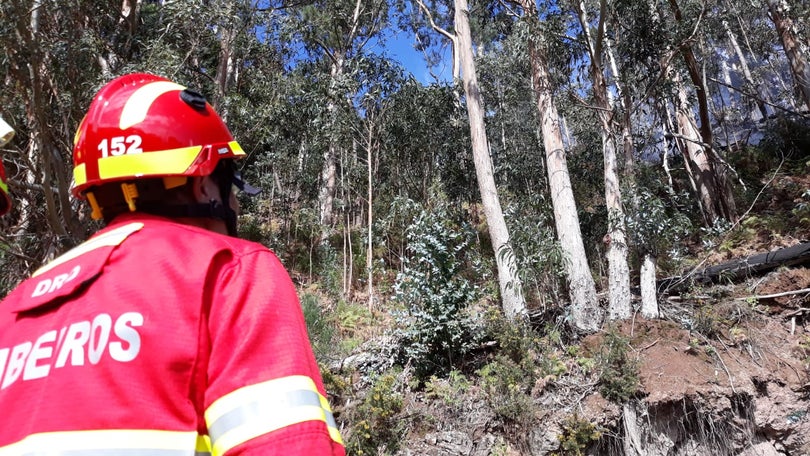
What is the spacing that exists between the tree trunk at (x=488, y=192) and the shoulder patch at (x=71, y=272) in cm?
606

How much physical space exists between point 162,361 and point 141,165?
43 centimetres

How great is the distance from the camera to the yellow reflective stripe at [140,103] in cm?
98

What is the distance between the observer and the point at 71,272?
81cm

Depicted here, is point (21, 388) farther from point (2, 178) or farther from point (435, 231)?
point (435, 231)

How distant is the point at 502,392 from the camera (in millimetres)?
5621

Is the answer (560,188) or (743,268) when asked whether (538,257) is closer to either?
(560,188)

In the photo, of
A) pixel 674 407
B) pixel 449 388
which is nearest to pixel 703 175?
pixel 674 407

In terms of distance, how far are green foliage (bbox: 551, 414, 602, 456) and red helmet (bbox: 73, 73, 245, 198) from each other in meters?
5.12

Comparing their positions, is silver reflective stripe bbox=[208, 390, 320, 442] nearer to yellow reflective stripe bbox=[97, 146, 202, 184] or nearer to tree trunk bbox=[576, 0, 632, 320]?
yellow reflective stripe bbox=[97, 146, 202, 184]

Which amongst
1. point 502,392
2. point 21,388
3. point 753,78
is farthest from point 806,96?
point 753,78

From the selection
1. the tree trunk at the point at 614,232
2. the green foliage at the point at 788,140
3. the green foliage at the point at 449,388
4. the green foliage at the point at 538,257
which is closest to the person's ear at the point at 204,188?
the green foliage at the point at 449,388

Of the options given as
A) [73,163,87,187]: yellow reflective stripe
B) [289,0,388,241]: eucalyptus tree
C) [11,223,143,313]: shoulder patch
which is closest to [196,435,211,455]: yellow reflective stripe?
[11,223,143,313]: shoulder patch

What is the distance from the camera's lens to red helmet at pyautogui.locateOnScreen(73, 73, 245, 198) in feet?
3.09

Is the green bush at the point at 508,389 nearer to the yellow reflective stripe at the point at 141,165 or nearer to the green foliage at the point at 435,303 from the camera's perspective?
the green foliage at the point at 435,303
